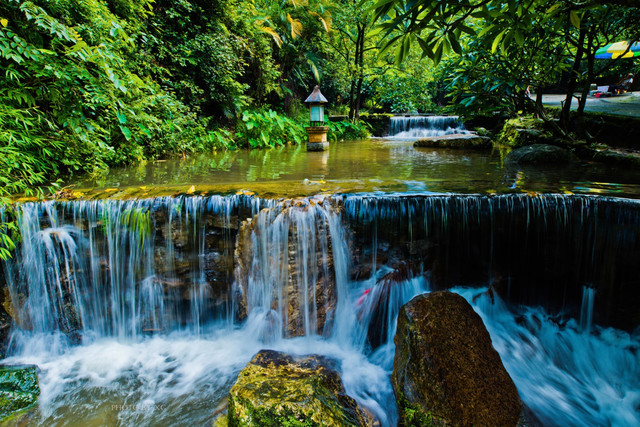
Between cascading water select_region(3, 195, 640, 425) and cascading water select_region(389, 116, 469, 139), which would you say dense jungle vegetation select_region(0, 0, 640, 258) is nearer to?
cascading water select_region(3, 195, 640, 425)

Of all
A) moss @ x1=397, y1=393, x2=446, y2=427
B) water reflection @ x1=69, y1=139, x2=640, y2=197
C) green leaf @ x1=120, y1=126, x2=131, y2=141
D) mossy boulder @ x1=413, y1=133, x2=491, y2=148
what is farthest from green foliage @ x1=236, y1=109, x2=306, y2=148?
moss @ x1=397, y1=393, x2=446, y2=427

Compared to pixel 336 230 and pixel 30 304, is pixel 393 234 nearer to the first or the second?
pixel 336 230

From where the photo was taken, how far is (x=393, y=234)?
4551 millimetres

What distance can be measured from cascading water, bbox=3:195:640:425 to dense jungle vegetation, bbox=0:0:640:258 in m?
1.05

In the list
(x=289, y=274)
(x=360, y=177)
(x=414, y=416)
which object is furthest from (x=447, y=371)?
(x=360, y=177)

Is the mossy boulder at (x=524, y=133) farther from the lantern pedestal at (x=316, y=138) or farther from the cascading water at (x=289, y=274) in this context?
the lantern pedestal at (x=316, y=138)

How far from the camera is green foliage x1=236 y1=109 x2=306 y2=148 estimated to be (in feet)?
42.2

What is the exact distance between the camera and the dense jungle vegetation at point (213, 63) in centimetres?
→ 265

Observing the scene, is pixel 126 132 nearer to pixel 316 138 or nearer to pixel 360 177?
pixel 360 177

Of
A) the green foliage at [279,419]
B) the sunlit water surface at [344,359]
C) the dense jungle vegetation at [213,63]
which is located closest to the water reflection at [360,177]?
Answer: the sunlit water surface at [344,359]

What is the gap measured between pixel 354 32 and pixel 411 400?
63.3 ft

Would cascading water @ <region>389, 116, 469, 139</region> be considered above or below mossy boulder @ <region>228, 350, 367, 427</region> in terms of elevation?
above

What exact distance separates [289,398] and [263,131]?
11.5m

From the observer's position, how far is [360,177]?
6258 millimetres
